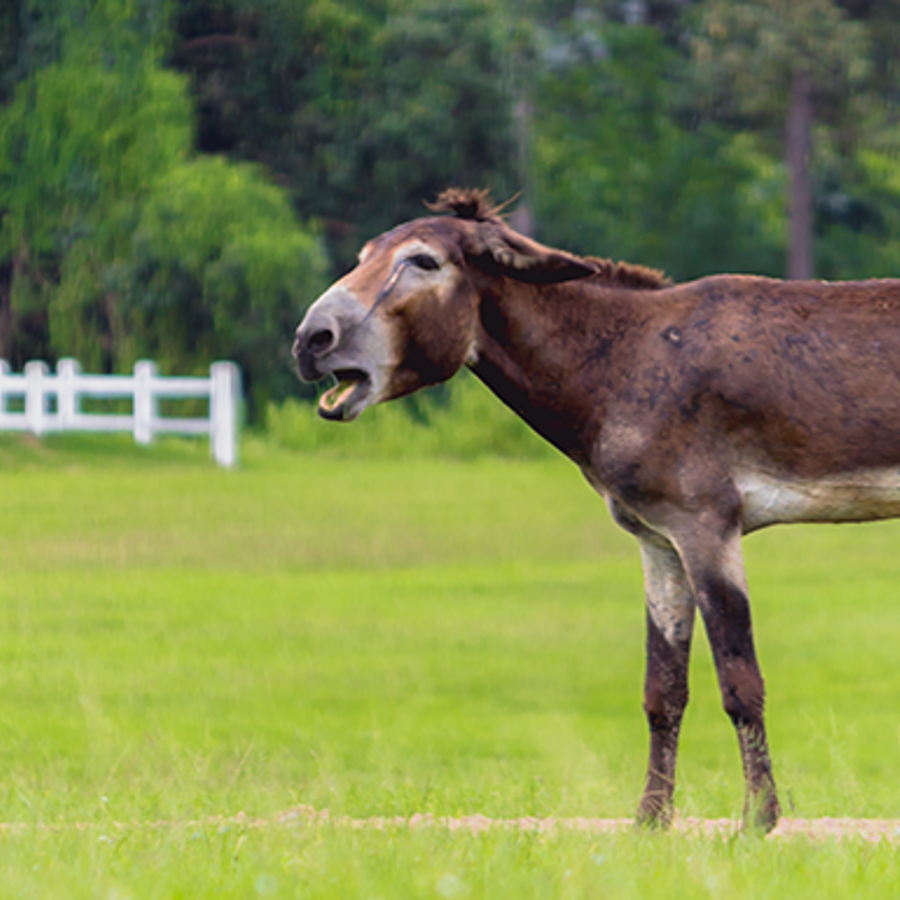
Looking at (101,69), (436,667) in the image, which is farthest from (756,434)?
(101,69)

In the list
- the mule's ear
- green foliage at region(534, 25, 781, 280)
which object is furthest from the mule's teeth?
green foliage at region(534, 25, 781, 280)

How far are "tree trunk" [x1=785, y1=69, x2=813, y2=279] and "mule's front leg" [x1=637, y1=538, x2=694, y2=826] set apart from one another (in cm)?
3058

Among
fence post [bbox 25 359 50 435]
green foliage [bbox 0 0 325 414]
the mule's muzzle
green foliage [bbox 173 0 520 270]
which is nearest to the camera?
the mule's muzzle

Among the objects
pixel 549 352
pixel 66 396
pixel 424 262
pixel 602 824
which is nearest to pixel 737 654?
pixel 602 824

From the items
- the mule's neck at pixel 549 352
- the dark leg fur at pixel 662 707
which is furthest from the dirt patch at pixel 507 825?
the mule's neck at pixel 549 352

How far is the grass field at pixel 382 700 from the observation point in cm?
504

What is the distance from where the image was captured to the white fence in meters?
25.0

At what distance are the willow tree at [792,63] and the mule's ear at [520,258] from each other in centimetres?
3059

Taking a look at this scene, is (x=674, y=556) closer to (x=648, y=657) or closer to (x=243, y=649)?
(x=648, y=657)

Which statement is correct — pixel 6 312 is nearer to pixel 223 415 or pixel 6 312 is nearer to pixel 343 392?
pixel 223 415

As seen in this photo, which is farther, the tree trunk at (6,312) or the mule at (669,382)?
the tree trunk at (6,312)

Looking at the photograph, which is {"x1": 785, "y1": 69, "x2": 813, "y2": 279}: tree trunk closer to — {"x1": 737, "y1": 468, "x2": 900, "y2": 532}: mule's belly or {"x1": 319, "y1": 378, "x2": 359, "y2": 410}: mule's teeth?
{"x1": 737, "y1": 468, "x2": 900, "y2": 532}: mule's belly

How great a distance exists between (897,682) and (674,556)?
16.2ft

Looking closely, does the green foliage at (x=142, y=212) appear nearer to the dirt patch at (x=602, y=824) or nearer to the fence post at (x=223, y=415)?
the fence post at (x=223, y=415)
